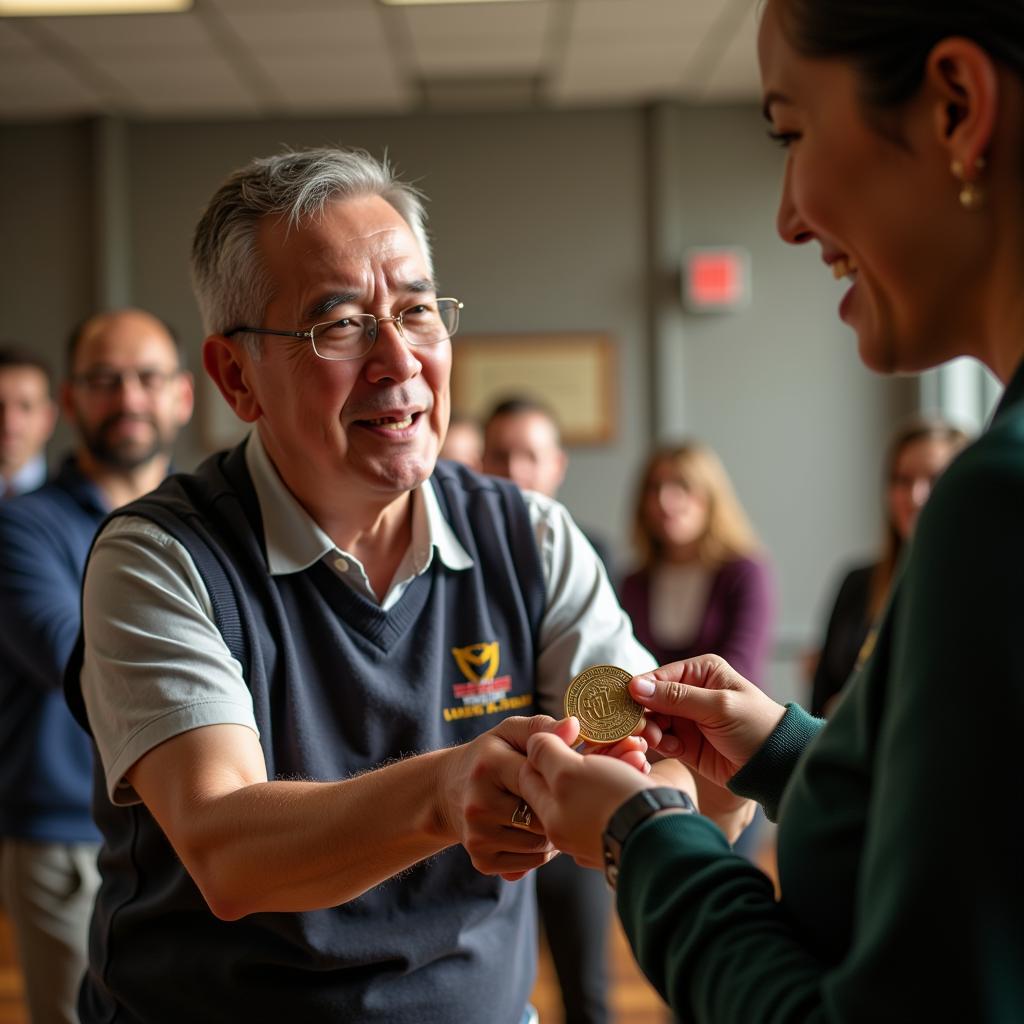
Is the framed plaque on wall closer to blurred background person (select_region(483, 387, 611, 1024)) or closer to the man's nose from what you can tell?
blurred background person (select_region(483, 387, 611, 1024))

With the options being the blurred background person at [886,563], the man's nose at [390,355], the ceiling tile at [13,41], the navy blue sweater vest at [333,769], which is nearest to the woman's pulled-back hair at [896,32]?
the man's nose at [390,355]

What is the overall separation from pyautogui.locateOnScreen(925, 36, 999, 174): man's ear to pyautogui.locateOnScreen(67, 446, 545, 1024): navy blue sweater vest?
890 mm

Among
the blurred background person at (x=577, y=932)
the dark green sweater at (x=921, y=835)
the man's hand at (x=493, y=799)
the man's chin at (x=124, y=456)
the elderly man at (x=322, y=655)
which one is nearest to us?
the dark green sweater at (x=921, y=835)

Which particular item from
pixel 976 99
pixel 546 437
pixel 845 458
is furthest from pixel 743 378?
pixel 976 99

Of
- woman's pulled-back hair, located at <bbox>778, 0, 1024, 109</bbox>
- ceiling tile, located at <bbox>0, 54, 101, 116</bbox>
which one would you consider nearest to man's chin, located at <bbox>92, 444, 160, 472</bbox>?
woman's pulled-back hair, located at <bbox>778, 0, 1024, 109</bbox>

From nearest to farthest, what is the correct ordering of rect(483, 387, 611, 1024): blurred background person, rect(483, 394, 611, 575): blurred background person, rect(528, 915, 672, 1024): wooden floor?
rect(483, 387, 611, 1024): blurred background person < rect(528, 915, 672, 1024): wooden floor < rect(483, 394, 611, 575): blurred background person

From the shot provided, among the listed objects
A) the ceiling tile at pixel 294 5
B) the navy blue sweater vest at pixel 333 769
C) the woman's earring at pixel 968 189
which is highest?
the ceiling tile at pixel 294 5

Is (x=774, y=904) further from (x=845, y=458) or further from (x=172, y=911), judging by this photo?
(x=845, y=458)

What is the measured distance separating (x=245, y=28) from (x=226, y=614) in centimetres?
413

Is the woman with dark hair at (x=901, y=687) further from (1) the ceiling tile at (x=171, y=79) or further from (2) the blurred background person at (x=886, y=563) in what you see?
(1) the ceiling tile at (x=171, y=79)

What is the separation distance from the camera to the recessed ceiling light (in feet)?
15.0

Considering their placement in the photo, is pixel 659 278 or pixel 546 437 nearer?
pixel 546 437

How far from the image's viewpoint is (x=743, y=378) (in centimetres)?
595

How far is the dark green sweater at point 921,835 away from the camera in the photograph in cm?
67
